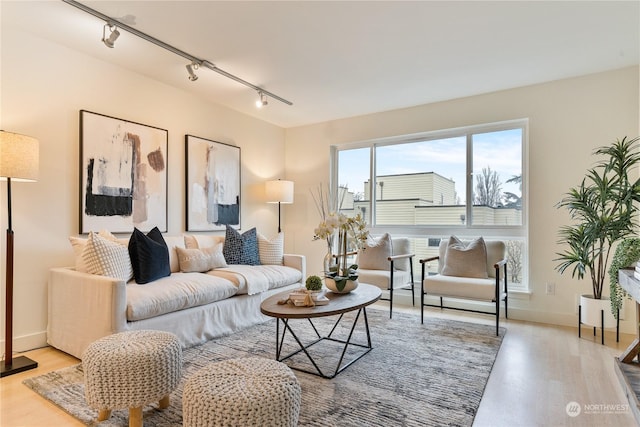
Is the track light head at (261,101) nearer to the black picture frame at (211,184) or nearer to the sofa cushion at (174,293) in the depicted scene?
the black picture frame at (211,184)

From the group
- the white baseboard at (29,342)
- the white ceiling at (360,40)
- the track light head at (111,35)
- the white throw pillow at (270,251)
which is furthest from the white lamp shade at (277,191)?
the white baseboard at (29,342)

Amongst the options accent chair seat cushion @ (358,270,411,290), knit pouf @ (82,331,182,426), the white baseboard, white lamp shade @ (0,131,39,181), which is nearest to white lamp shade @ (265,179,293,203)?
accent chair seat cushion @ (358,270,411,290)

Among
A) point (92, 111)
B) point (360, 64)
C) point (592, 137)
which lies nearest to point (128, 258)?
point (92, 111)

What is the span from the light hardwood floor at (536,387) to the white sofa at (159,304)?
0.31 metres

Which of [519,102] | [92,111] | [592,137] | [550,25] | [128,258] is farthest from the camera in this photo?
[519,102]

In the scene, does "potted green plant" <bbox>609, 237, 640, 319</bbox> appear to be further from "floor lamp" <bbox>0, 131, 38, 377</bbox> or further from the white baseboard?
the white baseboard

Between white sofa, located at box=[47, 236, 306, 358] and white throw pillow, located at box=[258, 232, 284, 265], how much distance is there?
447mm

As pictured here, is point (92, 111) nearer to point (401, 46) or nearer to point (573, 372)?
point (401, 46)

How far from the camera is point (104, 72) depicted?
3316 mm

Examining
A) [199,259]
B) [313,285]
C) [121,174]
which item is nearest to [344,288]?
→ [313,285]

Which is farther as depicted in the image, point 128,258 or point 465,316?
point 465,316

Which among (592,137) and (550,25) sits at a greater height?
(550,25)

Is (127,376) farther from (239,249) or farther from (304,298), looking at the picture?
(239,249)

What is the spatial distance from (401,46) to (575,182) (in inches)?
90.1
